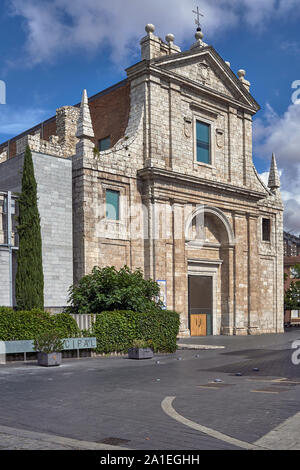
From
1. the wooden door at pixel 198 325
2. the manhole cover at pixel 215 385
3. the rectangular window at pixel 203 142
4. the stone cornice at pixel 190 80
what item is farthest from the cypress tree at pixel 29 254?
the rectangular window at pixel 203 142

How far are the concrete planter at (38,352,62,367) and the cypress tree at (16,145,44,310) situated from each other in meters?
4.46

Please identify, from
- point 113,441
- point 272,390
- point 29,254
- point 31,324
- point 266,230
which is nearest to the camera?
point 113,441

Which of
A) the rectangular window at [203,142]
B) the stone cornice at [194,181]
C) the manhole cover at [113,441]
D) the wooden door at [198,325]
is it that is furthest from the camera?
the rectangular window at [203,142]

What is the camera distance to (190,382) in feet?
41.9

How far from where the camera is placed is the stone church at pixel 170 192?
85.6 ft

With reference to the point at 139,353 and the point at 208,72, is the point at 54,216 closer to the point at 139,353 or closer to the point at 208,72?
the point at 139,353

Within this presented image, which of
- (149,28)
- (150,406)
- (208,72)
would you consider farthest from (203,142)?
(150,406)

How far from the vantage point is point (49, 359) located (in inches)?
655

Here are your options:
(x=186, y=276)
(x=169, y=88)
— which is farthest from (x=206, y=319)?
(x=169, y=88)

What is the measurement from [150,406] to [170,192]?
2097 centimetres

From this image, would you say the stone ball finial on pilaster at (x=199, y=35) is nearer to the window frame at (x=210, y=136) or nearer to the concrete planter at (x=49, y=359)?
the window frame at (x=210, y=136)

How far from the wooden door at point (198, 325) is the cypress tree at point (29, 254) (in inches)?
504

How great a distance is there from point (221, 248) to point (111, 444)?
27.9 metres

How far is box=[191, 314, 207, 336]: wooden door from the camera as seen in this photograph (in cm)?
3206
